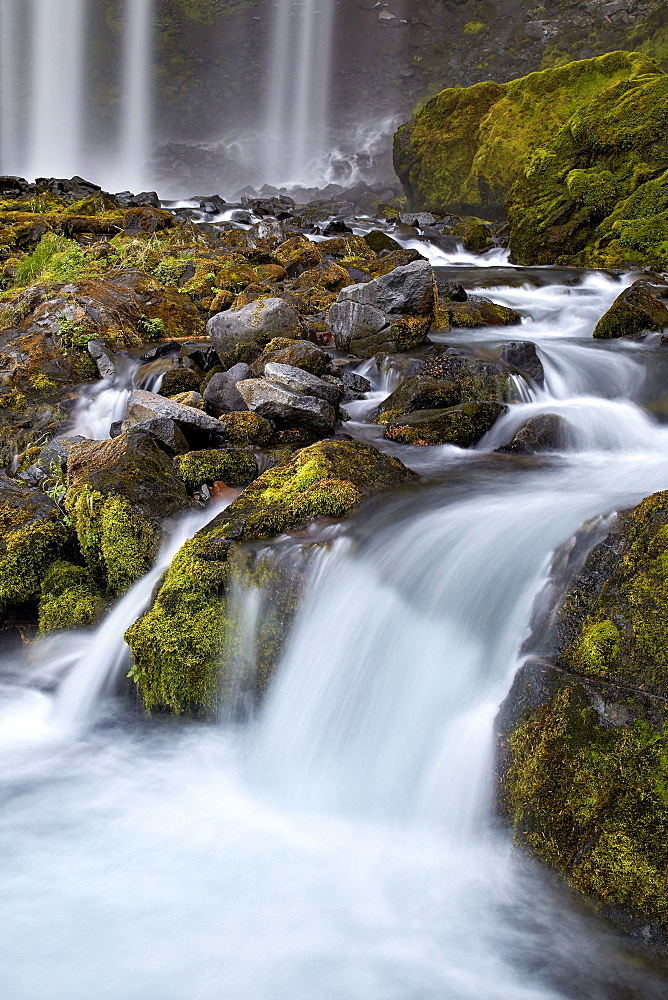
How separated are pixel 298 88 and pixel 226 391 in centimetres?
5869

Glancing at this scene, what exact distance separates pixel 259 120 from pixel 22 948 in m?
61.5

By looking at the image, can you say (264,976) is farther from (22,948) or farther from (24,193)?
(24,193)

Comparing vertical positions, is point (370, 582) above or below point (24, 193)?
below

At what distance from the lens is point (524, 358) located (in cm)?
803

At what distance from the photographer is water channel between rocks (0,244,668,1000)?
2.47 meters

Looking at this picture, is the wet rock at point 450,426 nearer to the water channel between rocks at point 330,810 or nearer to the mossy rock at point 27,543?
the water channel between rocks at point 330,810

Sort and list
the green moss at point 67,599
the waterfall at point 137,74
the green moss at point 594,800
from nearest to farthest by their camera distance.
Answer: the green moss at point 594,800, the green moss at point 67,599, the waterfall at point 137,74

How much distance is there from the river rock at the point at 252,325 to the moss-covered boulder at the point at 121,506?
10.9ft

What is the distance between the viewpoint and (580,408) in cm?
698

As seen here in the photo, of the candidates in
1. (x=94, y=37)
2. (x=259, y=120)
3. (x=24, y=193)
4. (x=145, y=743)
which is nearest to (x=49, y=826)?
(x=145, y=743)

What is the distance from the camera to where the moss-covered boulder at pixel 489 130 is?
2248cm

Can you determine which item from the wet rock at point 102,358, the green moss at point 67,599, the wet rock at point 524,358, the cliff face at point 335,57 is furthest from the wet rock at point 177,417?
the cliff face at point 335,57

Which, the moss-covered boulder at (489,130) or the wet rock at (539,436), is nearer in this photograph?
the wet rock at (539,436)

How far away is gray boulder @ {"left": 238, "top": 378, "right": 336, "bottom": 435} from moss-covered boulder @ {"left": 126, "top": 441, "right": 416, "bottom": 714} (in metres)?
2.14
